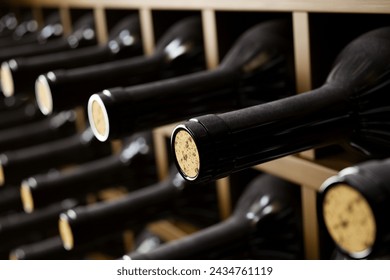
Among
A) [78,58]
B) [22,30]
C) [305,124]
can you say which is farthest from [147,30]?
[22,30]

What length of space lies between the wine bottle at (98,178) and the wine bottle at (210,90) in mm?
207

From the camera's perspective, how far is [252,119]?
297 mm

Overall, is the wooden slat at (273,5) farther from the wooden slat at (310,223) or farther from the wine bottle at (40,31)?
the wine bottle at (40,31)

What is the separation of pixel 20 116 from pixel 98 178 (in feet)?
1.00

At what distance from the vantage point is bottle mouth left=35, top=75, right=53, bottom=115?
0.45 metres

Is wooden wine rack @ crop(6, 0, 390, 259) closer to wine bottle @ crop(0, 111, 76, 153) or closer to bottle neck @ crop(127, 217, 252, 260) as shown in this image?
bottle neck @ crop(127, 217, 252, 260)

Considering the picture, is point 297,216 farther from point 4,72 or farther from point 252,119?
point 4,72

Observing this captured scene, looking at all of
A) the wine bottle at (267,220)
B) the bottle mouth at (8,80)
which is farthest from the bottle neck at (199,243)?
the bottle mouth at (8,80)

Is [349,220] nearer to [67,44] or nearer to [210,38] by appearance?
Result: [210,38]

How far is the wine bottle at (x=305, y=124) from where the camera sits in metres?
0.29

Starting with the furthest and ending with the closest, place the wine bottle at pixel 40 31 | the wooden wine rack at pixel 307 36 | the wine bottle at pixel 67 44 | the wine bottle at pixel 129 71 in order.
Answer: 1. the wine bottle at pixel 40 31
2. the wine bottle at pixel 67 44
3. the wine bottle at pixel 129 71
4. the wooden wine rack at pixel 307 36

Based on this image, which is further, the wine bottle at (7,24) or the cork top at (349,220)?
the wine bottle at (7,24)

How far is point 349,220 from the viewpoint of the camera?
0.25 m
